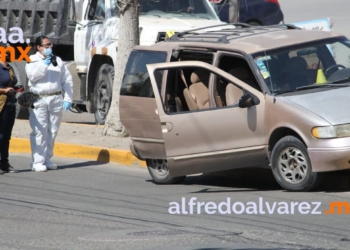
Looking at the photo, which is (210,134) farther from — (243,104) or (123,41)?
(123,41)

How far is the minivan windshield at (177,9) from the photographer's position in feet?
56.5

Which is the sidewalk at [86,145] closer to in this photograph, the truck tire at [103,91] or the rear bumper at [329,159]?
the truck tire at [103,91]

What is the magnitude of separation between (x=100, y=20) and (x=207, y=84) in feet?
20.5

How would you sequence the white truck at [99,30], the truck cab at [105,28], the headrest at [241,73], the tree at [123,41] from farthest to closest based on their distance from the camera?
the truck cab at [105,28] → the white truck at [99,30] → the tree at [123,41] → the headrest at [241,73]

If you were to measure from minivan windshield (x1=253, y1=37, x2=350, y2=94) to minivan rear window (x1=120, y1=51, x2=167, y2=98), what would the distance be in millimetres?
1484

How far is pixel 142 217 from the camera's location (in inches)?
376

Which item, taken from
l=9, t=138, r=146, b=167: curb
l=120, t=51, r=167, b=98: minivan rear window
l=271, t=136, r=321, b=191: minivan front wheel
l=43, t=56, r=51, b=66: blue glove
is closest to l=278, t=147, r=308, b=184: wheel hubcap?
l=271, t=136, r=321, b=191: minivan front wheel

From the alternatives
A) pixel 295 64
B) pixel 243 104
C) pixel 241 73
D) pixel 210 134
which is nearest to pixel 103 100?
pixel 241 73

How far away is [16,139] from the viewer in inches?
619

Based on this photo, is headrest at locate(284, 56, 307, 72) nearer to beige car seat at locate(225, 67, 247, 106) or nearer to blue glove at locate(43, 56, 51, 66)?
beige car seat at locate(225, 67, 247, 106)

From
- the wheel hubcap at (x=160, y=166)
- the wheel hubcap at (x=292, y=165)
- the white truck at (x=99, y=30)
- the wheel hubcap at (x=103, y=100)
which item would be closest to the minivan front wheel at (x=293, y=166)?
the wheel hubcap at (x=292, y=165)

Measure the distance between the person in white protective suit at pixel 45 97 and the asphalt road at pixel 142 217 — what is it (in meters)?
0.56

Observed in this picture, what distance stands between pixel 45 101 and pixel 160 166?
2110mm

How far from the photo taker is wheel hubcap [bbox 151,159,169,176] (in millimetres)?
11891
